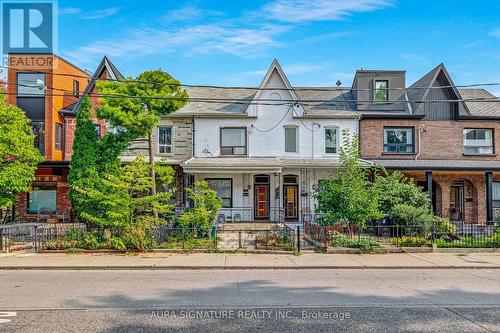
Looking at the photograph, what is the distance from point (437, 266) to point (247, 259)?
6.13m

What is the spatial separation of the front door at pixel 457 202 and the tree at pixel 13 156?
2396cm

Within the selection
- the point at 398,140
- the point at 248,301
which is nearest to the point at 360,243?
the point at 248,301

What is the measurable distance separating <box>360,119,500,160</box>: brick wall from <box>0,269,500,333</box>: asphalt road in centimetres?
1364

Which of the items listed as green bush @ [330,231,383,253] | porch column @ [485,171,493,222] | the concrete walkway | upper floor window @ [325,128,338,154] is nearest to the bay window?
the concrete walkway

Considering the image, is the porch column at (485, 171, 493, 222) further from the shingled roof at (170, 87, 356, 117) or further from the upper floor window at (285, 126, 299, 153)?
the upper floor window at (285, 126, 299, 153)

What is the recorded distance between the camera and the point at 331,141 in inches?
974

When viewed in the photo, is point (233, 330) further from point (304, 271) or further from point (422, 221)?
point (422, 221)

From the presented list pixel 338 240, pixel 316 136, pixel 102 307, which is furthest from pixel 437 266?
pixel 316 136

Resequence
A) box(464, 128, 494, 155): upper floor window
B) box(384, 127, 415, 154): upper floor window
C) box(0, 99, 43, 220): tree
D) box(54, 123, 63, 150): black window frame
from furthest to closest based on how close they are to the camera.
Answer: box(54, 123, 63, 150): black window frame, box(464, 128, 494, 155): upper floor window, box(384, 127, 415, 154): upper floor window, box(0, 99, 43, 220): tree

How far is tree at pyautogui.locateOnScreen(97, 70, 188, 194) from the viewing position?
17969 mm

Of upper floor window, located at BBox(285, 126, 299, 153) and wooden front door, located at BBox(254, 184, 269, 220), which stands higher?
upper floor window, located at BBox(285, 126, 299, 153)

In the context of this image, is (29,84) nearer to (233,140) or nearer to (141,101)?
(141,101)

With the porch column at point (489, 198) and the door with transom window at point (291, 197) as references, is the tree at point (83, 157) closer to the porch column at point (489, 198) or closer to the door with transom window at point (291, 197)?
the door with transom window at point (291, 197)

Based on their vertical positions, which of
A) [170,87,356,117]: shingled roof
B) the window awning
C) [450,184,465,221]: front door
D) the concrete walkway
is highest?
[170,87,356,117]: shingled roof
